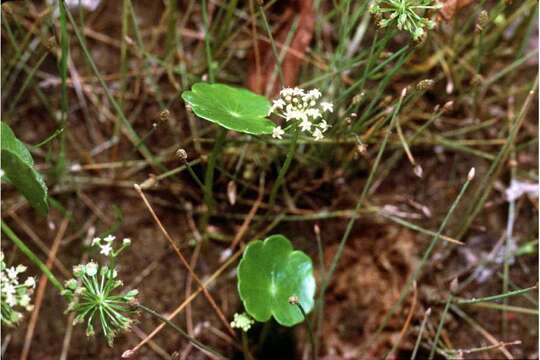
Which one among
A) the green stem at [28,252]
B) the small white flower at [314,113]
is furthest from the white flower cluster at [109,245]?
the small white flower at [314,113]

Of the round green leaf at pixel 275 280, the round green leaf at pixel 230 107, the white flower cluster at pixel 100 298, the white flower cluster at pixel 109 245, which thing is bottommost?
the round green leaf at pixel 275 280

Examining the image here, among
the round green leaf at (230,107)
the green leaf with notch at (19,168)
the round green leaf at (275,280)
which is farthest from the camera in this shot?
the round green leaf at (275,280)

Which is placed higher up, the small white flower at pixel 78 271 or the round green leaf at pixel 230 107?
the round green leaf at pixel 230 107

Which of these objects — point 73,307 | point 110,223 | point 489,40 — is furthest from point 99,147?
point 489,40

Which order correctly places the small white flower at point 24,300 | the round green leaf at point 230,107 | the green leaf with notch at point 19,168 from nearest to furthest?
the small white flower at point 24,300
the green leaf with notch at point 19,168
the round green leaf at point 230,107

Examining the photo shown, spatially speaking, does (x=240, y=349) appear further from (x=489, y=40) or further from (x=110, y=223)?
(x=489, y=40)

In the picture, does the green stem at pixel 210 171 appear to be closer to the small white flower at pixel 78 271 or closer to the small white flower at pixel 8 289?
the small white flower at pixel 78 271

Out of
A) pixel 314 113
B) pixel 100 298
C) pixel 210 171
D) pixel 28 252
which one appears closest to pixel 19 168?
pixel 28 252

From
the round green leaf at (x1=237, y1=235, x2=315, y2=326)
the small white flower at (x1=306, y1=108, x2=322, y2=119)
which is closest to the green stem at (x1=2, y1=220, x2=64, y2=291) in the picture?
the round green leaf at (x1=237, y1=235, x2=315, y2=326)
